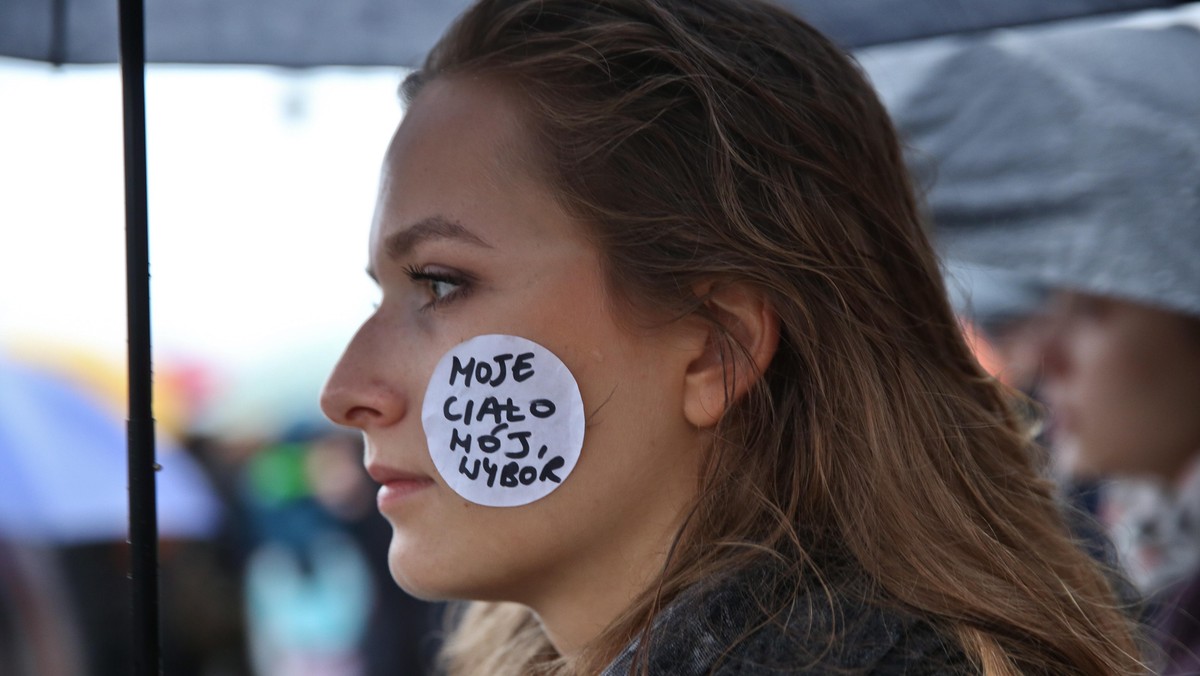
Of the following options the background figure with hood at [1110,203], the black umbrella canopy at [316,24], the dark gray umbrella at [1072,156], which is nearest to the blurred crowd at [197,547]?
the black umbrella canopy at [316,24]

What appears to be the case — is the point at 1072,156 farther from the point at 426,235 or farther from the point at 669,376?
the point at 426,235

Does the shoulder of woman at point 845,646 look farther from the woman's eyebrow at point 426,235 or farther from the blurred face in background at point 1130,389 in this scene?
the blurred face in background at point 1130,389

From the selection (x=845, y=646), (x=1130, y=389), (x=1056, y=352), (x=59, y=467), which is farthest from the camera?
(x=59, y=467)

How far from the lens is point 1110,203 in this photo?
2502 mm

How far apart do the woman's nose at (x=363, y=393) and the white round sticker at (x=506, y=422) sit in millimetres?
80

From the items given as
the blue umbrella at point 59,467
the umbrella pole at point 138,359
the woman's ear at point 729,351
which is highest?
the blue umbrella at point 59,467

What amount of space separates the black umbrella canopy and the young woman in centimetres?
44

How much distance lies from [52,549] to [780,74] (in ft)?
13.7

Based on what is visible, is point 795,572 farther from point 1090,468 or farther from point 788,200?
point 1090,468

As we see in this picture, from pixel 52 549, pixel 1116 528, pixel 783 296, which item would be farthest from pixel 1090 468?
pixel 52 549

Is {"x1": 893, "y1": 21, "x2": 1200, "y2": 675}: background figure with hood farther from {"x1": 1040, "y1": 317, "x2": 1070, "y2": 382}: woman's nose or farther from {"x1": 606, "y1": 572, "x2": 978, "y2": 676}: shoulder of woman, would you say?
{"x1": 606, "y1": 572, "x2": 978, "y2": 676}: shoulder of woman

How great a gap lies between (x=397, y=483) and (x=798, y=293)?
653mm

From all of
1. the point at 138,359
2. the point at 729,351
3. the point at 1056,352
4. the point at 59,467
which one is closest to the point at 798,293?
the point at 729,351

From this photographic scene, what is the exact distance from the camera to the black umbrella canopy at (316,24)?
6.83ft
